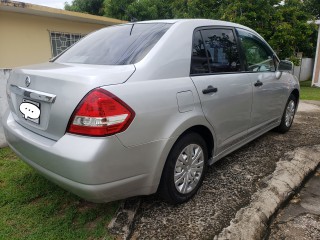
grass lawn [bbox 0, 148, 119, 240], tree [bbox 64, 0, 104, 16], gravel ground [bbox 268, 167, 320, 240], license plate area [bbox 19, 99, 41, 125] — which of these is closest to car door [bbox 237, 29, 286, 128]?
gravel ground [bbox 268, 167, 320, 240]

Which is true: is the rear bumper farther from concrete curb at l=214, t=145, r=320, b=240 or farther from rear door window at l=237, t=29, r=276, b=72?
rear door window at l=237, t=29, r=276, b=72

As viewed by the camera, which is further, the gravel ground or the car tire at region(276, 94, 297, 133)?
the car tire at region(276, 94, 297, 133)

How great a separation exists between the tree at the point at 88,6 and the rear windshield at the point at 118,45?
17.3m

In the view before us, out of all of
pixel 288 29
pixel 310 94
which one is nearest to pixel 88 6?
pixel 288 29

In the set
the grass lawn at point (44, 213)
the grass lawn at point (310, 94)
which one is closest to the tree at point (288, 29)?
the grass lawn at point (310, 94)

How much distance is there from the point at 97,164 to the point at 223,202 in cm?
140

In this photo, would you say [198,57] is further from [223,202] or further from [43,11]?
[43,11]

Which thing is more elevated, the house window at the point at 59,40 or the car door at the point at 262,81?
the house window at the point at 59,40

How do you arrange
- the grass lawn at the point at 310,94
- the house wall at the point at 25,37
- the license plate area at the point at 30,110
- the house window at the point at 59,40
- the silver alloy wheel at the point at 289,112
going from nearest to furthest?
1. the license plate area at the point at 30,110
2. the silver alloy wheel at the point at 289,112
3. the house wall at the point at 25,37
4. the house window at the point at 59,40
5. the grass lawn at the point at 310,94

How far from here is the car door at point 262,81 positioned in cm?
350

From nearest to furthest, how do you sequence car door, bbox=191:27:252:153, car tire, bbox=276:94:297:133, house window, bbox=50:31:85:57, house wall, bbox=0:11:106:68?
1. car door, bbox=191:27:252:153
2. car tire, bbox=276:94:297:133
3. house wall, bbox=0:11:106:68
4. house window, bbox=50:31:85:57

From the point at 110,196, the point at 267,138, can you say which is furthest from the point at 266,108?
the point at 110,196

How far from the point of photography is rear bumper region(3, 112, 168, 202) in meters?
1.95

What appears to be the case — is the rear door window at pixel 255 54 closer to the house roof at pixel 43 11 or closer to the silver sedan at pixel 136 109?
the silver sedan at pixel 136 109
